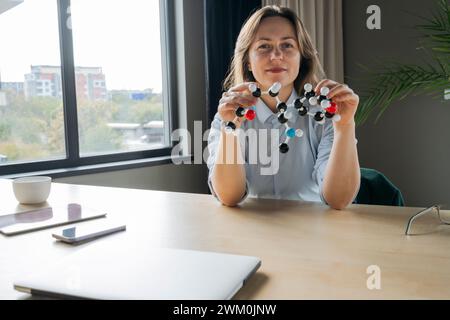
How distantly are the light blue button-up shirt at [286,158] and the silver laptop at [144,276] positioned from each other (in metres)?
0.72

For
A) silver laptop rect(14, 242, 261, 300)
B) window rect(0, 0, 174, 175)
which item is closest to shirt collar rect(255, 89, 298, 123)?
silver laptop rect(14, 242, 261, 300)

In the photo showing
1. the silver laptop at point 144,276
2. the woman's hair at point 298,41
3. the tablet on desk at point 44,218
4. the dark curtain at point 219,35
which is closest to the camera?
the silver laptop at point 144,276

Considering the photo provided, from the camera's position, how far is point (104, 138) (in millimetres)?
2812

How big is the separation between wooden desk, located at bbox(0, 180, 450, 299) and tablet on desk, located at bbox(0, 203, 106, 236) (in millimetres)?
39

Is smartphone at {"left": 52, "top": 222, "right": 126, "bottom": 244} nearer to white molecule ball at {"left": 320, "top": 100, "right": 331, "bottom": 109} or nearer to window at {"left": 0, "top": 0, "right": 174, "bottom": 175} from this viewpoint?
white molecule ball at {"left": 320, "top": 100, "right": 331, "bottom": 109}

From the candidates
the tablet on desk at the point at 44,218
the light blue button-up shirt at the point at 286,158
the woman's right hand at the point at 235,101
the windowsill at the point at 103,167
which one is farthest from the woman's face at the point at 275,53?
the windowsill at the point at 103,167

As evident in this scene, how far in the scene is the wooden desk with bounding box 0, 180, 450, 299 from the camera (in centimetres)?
69

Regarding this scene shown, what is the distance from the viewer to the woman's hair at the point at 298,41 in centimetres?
153

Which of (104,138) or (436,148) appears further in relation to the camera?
(436,148)

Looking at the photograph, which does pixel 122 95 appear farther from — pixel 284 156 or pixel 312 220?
pixel 312 220

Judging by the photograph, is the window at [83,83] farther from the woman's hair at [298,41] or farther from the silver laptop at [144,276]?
the silver laptop at [144,276]

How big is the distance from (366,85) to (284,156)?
73.2 inches
